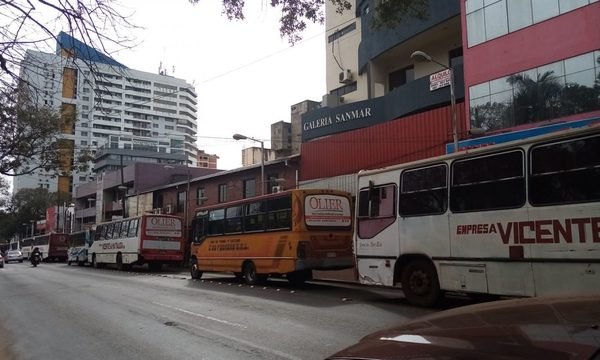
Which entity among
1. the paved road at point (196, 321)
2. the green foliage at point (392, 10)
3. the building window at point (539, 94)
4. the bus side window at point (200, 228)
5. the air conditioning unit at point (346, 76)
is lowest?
the paved road at point (196, 321)

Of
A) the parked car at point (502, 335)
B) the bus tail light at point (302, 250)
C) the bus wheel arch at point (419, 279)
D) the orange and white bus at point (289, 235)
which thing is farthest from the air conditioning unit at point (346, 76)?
the parked car at point (502, 335)

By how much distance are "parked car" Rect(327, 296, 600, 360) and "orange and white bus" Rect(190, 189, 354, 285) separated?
1346 centimetres

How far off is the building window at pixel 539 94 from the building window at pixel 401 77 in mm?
12072

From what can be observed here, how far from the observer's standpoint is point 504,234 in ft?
30.8

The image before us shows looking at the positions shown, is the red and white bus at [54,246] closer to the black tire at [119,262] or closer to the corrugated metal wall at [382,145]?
the black tire at [119,262]

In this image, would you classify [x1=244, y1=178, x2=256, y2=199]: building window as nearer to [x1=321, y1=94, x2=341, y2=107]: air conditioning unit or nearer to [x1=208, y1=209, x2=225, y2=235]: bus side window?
[x1=321, y1=94, x2=341, y2=107]: air conditioning unit

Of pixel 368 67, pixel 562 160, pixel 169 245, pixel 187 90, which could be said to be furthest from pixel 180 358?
pixel 368 67

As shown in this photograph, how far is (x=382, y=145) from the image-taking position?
992 inches

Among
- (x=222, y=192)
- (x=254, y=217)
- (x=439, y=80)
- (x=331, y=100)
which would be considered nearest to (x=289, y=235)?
(x=254, y=217)

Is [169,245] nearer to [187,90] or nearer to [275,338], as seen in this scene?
[187,90]

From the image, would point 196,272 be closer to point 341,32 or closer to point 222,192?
point 222,192

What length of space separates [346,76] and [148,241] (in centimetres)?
2290

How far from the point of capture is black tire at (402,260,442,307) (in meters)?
10.7

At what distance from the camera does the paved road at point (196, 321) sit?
7512 millimetres
